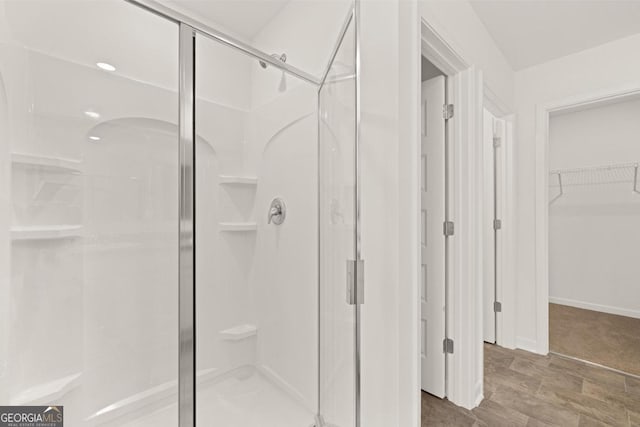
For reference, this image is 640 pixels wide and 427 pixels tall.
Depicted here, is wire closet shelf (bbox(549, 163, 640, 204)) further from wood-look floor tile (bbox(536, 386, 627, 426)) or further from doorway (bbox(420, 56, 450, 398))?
doorway (bbox(420, 56, 450, 398))

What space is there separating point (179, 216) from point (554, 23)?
2.67 m

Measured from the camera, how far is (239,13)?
3.87 feet

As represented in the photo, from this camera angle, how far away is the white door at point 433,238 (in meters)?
1.85

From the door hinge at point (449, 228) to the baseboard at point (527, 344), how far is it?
1530 mm

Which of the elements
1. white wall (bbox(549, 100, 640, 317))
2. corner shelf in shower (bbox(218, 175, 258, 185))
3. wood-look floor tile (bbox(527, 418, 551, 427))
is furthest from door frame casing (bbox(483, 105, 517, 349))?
corner shelf in shower (bbox(218, 175, 258, 185))

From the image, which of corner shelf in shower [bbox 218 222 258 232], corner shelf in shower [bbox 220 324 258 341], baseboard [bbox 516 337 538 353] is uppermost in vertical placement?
corner shelf in shower [bbox 218 222 258 232]

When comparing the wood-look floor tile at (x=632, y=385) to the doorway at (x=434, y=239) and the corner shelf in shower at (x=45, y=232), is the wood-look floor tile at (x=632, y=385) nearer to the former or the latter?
the doorway at (x=434, y=239)

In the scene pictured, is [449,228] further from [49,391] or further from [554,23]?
[49,391]

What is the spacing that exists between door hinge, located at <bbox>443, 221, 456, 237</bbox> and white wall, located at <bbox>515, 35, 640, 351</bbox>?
3.93 feet

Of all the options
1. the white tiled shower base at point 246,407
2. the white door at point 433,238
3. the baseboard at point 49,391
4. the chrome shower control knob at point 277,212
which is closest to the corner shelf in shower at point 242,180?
the chrome shower control knob at point 277,212

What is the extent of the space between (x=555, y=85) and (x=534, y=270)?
1536 mm

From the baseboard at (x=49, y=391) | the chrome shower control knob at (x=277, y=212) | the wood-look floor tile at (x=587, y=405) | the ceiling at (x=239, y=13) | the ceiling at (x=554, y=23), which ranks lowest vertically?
the wood-look floor tile at (x=587, y=405)

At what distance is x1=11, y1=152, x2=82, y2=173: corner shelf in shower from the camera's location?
1.08 meters

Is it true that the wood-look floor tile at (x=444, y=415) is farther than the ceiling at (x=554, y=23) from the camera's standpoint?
No
